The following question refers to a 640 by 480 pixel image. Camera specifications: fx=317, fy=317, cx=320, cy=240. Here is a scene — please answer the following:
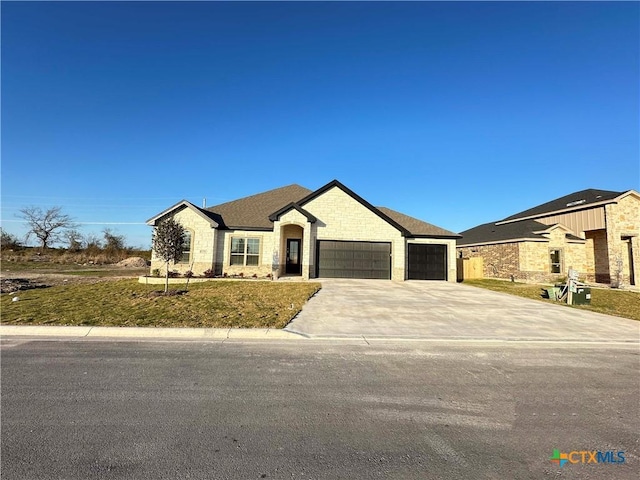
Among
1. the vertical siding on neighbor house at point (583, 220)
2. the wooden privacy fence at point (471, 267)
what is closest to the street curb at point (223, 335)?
the wooden privacy fence at point (471, 267)

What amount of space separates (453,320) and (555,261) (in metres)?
20.8

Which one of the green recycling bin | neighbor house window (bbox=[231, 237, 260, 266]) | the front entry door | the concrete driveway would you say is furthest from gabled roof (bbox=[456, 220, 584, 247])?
neighbor house window (bbox=[231, 237, 260, 266])

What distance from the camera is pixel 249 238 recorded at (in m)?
22.3

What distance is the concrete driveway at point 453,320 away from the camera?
821 cm

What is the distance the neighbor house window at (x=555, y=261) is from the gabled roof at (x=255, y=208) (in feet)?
67.0

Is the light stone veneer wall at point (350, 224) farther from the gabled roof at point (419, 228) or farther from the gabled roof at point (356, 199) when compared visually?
the gabled roof at point (419, 228)

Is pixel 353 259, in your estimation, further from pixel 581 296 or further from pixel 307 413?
pixel 307 413

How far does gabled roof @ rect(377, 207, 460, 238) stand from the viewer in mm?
23328

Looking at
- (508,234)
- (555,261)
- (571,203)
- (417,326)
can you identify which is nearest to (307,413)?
(417,326)

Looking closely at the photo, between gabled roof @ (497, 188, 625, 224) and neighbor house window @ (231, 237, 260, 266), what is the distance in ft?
85.1

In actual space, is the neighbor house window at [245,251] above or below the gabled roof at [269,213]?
below

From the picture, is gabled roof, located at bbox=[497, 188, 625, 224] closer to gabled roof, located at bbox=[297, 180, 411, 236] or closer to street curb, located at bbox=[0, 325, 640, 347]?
gabled roof, located at bbox=[297, 180, 411, 236]

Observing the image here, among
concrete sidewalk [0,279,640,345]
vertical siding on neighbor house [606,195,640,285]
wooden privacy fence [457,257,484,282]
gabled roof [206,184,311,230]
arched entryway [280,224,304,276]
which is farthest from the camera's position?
wooden privacy fence [457,257,484,282]

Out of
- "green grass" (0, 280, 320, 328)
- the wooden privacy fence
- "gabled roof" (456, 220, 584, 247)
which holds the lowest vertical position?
"green grass" (0, 280, 320, 328)
